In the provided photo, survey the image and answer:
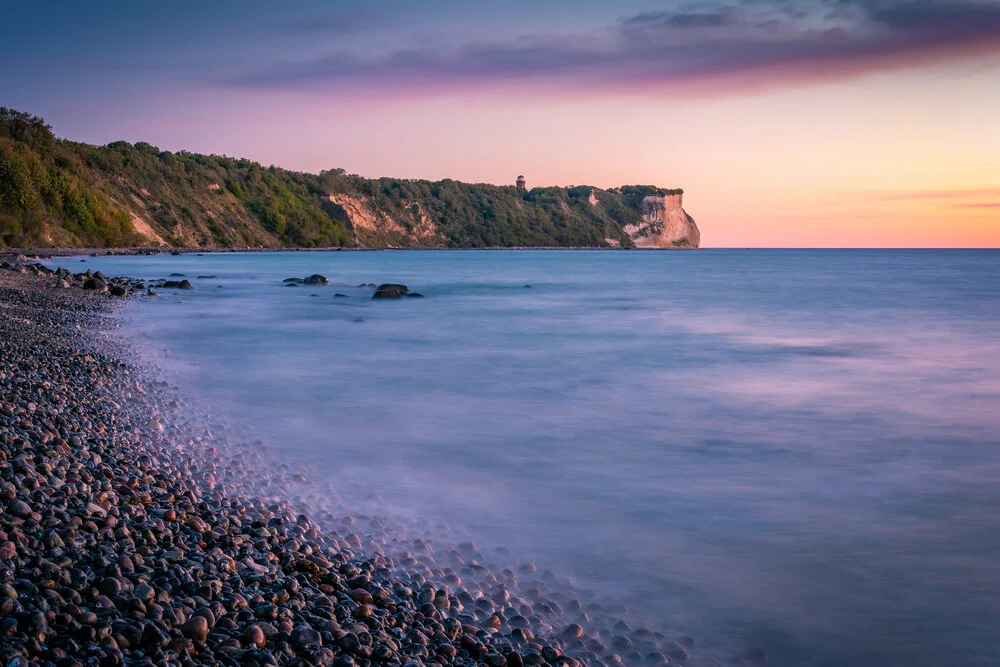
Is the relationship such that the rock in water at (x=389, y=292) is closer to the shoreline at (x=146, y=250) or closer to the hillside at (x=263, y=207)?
the shoreline at (x=146, y=250)

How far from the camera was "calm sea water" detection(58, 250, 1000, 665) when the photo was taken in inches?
177

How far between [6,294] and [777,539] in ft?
62.3

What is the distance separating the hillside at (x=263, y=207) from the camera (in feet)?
194

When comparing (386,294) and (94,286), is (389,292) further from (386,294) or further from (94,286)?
(94,286)

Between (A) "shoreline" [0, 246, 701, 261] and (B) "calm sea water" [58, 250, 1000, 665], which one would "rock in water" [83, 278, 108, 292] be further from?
(A) "shoreline" [0, 246, 701, 261]

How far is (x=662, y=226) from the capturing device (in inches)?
7042

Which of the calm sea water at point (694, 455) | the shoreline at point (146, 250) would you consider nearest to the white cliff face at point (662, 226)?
the shoreline at point (146, 250)

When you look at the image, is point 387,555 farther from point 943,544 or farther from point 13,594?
point 943,544

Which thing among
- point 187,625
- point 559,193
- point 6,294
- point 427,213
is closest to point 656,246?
point 559,193

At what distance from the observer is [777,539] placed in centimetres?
550

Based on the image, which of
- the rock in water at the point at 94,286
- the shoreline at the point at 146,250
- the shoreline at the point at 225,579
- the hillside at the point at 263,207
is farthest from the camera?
the hillside at the point at 263,207

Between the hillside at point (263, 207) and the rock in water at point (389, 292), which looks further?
the hillside at point (263, 207)

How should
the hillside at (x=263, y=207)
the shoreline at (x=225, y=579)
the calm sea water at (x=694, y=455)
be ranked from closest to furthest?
the shoreline at (x=225, y=579) → the calm sea water at (x=694, y=455) → the hillside at (x=263, y=207)

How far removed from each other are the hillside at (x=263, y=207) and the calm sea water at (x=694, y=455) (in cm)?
4778
